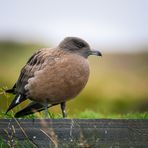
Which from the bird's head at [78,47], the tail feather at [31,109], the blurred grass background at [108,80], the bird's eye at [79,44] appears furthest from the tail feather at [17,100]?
the blurred grass background at [108,80]

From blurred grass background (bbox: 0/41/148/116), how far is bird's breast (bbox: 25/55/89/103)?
3.99 m

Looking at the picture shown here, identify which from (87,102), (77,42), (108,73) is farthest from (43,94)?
(108,73)

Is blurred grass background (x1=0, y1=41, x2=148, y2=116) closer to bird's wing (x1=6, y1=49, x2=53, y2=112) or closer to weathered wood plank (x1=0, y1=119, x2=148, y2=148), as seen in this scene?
bird's wing (x1=6, y1=49, x2=53, y2=112)

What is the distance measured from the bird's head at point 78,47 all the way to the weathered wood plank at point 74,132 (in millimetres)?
2426

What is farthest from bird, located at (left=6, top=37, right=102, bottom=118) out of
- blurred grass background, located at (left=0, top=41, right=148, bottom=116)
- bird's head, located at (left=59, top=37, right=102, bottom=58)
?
blurred grass background, located at (left=0, top=41, right=148, bottom=116)

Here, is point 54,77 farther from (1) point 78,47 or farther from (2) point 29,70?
(1) point 78,47

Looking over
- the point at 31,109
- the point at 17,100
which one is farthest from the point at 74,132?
the point at 17,100

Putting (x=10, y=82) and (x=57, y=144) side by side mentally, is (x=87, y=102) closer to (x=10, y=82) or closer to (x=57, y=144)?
(x=10, y=82)

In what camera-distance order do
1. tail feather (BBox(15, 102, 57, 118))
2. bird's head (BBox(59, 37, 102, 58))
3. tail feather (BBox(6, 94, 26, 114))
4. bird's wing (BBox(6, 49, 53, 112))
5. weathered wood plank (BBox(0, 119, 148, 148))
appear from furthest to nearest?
bird's head (BBox(59, 37, 102, 58)), bird's wing (BBox(6, 49, 53, 112)), tail feather (BBox(6, 94, 26, 114)), tail feather (BBox(15, 102, 57, 118)), weathered wood plank (BBox(0, 119, 148, 148))

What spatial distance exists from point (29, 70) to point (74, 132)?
256cm

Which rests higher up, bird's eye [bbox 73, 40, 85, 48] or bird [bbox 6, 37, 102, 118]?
bird's eye [bbox 73, 40, 85, 48]

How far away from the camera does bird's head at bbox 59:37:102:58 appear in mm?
10508

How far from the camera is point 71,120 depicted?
8.08m

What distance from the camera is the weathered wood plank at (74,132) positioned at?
26.2 feet
